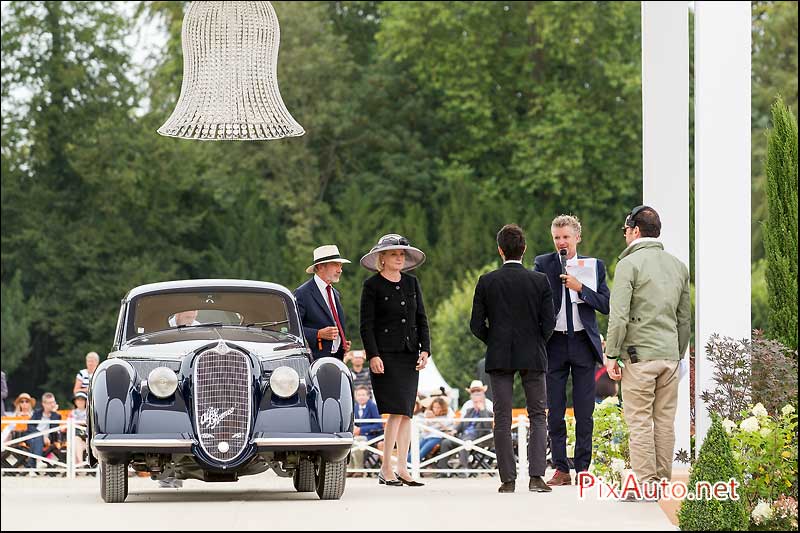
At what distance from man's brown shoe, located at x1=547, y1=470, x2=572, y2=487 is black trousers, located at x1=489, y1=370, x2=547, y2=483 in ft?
1.72

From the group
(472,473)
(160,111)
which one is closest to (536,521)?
(472,473)

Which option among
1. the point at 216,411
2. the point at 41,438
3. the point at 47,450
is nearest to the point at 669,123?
the point at 216,411

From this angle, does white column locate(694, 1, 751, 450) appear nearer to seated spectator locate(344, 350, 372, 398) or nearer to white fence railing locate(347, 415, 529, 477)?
white fence railing locate(347, 415, 529, 477)

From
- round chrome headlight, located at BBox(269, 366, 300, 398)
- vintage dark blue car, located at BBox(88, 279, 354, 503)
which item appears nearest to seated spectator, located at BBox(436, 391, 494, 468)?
vintage dark blue car, located at BBox(88, 279, 354, 503)

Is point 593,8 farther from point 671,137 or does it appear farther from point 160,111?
point 671,137

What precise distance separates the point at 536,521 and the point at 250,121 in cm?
380

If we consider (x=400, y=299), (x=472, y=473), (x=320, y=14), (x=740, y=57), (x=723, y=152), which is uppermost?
(x=320, y=14)

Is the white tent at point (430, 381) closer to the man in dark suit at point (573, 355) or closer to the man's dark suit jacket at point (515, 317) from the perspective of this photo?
the man in dark suit at point (573, 355)

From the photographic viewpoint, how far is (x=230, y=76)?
1134 centimetres

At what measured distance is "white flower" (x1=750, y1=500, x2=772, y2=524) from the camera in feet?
31.7

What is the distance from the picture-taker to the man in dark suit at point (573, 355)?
12016 mm

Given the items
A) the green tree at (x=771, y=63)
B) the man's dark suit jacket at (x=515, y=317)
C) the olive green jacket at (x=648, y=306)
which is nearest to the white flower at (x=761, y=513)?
the olive green jacket at (x=648, y=306)

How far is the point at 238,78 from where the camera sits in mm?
11344

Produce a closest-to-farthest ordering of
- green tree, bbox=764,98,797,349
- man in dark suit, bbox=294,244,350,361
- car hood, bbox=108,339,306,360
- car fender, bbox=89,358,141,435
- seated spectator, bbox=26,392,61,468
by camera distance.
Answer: car fender, bbox=89,358,141,435 → car hood, bbox=108,339,306,360 → green tree, bbox=764,98,797,349 → man in dark suit, bbox=294,244,350,361 → seated spectator, bbox=26,392,61,468
